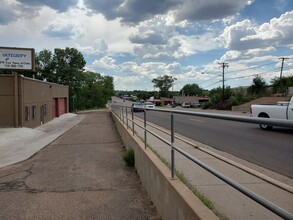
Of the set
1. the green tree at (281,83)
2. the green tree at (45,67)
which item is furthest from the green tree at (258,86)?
the green tree at (45,67)

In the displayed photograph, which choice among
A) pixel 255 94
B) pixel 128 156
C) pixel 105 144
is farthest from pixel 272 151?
pixel 255 94

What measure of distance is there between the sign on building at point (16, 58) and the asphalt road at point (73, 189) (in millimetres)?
15284

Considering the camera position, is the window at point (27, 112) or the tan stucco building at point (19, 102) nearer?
the tan stucco building at point (19, 102)

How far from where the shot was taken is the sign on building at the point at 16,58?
82.3 feet

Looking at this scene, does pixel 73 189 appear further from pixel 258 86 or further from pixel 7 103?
pixel 258 86

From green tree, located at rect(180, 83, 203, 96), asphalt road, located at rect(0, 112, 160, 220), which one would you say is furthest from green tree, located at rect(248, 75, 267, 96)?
green tree, located at rect(180, 83, 203, 96)

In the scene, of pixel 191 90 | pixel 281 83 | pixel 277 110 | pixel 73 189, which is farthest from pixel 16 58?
pixel 191 90

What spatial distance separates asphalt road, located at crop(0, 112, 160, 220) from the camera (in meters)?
5.97

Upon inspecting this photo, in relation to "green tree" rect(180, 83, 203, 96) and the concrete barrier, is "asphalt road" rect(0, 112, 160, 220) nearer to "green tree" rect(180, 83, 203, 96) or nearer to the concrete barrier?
the concrete barrier

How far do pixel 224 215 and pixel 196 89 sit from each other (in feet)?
629

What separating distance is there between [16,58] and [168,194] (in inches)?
921

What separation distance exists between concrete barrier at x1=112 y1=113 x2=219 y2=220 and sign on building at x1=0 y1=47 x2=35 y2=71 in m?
20.6

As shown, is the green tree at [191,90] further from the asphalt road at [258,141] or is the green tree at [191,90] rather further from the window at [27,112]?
the asphalt road at [258,141]

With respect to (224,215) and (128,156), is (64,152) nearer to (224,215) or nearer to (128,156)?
(128,156)
